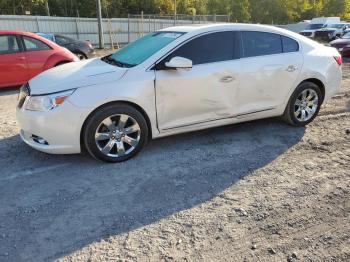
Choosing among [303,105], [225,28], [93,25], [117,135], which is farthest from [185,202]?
[93,25]

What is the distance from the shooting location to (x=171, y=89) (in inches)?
181

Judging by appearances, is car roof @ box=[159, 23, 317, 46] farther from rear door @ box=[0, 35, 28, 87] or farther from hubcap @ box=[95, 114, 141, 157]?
rear door @ box=[0, 35, 28, 87]

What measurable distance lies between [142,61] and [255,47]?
1681 millimetres

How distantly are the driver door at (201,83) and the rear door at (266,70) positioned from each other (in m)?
0.16

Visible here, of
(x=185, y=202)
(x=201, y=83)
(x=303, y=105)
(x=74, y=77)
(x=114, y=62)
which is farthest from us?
(x=303, y=105)

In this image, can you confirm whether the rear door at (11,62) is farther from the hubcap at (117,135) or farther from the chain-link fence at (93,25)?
the chain-link fence at (93,25)

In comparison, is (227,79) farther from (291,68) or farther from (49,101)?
(49,101)

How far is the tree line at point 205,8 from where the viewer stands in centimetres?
3506

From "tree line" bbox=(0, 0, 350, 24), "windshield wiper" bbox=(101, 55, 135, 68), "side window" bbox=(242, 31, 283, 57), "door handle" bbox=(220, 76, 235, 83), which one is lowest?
"tree line" bbox=(0, 0, 350, 24)

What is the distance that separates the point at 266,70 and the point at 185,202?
2482 millimetres

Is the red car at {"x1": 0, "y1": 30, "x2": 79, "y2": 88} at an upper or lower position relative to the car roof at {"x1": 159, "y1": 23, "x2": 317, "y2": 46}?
lower

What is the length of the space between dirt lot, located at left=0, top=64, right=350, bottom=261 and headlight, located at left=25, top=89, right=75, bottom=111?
73cm

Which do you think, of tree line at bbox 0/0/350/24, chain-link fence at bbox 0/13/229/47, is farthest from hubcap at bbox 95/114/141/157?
tree line at bbox 0/0/350/24

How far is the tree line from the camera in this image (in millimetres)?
35059
